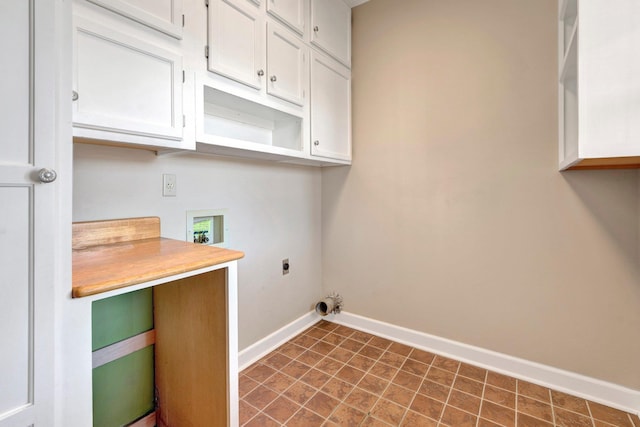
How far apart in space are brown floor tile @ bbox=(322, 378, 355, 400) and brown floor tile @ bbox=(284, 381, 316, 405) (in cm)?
9

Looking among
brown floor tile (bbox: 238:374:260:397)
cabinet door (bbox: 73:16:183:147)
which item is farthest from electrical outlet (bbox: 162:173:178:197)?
brown floor tile (bbox: 238:374:260:397)

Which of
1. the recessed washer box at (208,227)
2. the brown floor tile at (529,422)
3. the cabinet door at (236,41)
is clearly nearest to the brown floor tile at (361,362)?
the brown floor tile at (529,422)

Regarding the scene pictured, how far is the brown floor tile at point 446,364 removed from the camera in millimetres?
1854

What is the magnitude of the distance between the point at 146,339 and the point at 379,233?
5.45 feet

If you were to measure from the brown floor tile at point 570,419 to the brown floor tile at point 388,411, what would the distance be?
2.48 ft

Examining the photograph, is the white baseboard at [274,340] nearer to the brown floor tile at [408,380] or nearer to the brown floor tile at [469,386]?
the brown floor tile at [408,380]

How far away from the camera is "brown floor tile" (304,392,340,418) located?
1478 millimetres

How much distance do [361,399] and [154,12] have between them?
6.76 ft

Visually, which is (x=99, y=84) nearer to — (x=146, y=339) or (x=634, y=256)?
(x=146, y=339)

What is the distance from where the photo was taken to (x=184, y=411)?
1.27m

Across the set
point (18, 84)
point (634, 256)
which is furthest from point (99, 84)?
point (634, 256)

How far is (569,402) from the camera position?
5.09 ft

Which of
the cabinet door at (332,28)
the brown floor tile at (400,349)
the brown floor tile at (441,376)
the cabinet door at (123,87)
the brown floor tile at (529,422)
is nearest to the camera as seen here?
the cabinet door at (123,87)

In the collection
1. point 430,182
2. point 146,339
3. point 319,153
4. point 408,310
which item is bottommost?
point 408,310
